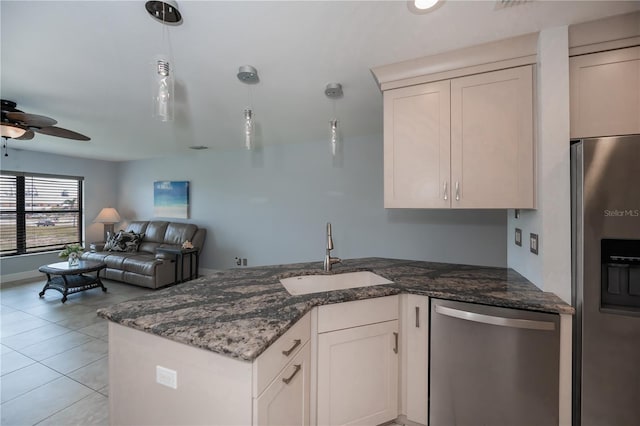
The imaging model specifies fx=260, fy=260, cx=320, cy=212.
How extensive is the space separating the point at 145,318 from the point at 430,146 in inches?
74.2

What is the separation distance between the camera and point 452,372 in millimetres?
1464

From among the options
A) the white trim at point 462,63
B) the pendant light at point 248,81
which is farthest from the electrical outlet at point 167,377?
the white trim at point 462,63

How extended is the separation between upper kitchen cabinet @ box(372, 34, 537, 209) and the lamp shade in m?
6.38

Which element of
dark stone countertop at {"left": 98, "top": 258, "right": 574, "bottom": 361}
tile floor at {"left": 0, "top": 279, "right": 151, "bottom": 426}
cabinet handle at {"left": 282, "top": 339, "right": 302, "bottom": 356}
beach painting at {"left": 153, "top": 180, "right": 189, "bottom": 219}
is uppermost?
beach painting at {"left": 153, "top": 180, "right": 189, "bottom": 219}

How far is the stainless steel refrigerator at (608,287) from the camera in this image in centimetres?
120

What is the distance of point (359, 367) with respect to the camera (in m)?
1.49

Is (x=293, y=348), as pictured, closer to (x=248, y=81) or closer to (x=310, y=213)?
(x=248, y=81)

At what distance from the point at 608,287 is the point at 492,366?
67 cm

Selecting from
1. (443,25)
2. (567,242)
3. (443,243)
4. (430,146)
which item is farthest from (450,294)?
(443,243)

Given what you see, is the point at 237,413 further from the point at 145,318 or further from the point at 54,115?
the point at 54,115

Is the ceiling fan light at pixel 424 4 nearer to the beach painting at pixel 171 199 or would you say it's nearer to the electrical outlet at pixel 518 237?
the electrical outlet at pixel 518 237

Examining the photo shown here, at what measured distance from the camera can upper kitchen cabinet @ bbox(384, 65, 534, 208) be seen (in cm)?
159

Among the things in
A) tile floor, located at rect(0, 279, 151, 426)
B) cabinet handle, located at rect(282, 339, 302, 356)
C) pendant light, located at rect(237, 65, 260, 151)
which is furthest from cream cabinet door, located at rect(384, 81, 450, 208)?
tile floor, located at rect(0, 279, 151, 426)

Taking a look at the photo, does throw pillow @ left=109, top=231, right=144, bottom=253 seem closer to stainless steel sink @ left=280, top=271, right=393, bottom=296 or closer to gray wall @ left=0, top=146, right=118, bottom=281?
gray wall @ left=0, top=146, right=118, bottom=281
